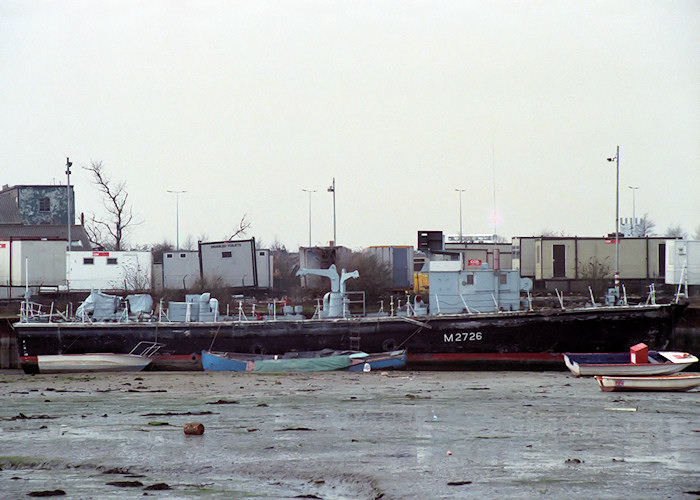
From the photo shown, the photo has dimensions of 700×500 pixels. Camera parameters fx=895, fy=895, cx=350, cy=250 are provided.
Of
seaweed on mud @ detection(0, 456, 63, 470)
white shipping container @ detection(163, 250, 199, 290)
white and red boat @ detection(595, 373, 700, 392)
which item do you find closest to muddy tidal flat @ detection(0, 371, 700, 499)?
seaweed on mud @ detection(0, 456, 63, 470)

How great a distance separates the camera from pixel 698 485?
15.4 meters

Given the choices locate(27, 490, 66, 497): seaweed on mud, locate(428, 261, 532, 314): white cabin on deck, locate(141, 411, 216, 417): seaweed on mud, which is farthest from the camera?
locate(428, 261, 532, 314): white cabin on deck

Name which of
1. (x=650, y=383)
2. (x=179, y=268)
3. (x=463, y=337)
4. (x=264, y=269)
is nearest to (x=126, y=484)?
Result: (x=650, y=383)

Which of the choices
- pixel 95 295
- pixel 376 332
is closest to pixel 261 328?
pixel 376 332

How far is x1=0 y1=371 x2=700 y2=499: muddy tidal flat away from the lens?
51.0 feet

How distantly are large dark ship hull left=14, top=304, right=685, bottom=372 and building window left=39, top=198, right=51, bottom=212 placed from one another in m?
42.7

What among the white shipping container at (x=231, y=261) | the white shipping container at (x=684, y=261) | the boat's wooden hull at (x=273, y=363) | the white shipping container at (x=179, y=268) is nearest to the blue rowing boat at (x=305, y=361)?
the boat's wooden hull at (x=273, y=363)

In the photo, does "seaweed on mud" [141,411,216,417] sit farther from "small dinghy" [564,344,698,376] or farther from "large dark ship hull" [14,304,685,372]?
"large dark ship hull" [14,304,685,372]

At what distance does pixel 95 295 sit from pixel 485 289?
64.7 ft

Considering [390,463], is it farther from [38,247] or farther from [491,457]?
[38,247]

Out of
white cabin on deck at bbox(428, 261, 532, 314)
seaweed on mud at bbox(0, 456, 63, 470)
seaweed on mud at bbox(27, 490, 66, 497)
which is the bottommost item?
seaweed on mud at bbox(0, 456, 63, 470)

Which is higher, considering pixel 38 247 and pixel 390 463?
pixel 38 247

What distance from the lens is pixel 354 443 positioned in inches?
775

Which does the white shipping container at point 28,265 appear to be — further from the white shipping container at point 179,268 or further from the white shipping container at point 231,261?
the white shipping container at point 231,261
